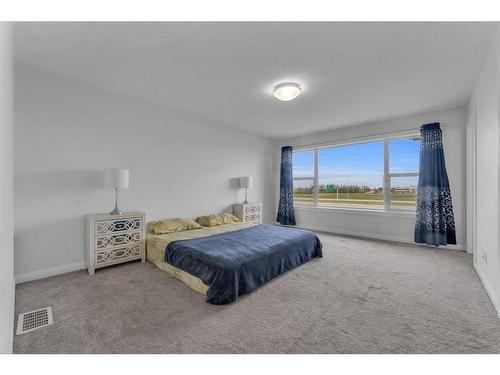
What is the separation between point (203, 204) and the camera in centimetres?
423

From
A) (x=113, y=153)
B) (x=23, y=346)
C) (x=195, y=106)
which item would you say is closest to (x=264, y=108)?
(x=195, y=106)

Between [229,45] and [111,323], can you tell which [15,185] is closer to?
[111,323]

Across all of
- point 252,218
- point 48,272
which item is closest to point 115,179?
point 48,272

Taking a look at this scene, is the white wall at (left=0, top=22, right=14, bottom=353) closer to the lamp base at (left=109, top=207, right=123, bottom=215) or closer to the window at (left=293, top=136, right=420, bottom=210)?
the lamp base at (left=109, top=207, right=123, bottom=215)

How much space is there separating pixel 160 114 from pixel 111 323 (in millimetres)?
2961

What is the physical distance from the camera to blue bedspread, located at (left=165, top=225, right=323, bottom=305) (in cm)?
203

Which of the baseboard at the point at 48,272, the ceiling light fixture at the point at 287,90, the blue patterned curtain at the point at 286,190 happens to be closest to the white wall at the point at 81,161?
the baseboard at the point at 48,272

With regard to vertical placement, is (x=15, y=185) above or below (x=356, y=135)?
below

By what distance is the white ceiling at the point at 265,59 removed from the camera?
1831mm

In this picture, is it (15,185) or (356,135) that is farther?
(356,135)

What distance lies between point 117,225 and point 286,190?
3.88 m

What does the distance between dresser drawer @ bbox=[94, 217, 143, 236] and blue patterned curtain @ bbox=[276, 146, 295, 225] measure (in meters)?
3.56
